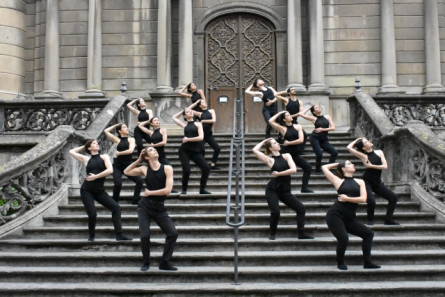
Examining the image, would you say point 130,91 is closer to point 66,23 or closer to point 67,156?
point 66,23

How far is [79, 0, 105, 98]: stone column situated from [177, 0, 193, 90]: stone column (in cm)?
259

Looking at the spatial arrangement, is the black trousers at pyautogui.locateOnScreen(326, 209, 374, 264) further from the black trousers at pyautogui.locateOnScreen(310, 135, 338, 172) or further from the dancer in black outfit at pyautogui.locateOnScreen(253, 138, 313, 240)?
the black trousers at pyautogui.locateOnScreen(310, 135, 338, 172)

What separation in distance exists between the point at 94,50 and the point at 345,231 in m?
12.0

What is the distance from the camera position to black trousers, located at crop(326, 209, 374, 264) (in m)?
7.61

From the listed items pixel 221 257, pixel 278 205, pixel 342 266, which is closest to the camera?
pixel 342 266

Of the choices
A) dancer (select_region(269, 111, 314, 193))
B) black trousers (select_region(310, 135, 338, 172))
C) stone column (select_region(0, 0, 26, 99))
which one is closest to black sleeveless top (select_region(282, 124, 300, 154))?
dancer (select_region(269, 111, 314, 193))

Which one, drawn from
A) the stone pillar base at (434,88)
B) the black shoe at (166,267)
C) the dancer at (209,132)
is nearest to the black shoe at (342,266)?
the black shoe at (166,267)

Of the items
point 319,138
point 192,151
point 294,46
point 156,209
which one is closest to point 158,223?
point 156,209

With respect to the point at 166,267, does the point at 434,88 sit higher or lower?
higher

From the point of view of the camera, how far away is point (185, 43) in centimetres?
1667

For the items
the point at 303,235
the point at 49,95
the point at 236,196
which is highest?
the point at 49,95

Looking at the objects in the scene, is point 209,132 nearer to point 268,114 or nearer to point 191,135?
point 191,135

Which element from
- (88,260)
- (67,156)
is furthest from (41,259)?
(67,156)

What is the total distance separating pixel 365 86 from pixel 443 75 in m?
2.45
